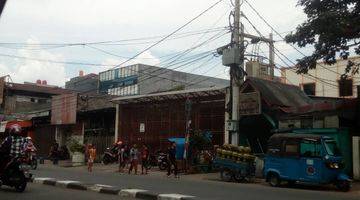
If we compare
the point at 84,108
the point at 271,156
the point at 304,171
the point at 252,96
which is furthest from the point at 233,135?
the point at 84,108

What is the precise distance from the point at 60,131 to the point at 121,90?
105 feet

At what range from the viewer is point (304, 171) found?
2041 cm

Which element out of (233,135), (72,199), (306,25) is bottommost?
(72,199)

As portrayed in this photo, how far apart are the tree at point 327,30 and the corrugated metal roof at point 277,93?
6.34 metres

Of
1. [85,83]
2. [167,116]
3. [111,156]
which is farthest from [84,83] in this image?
[167,116]

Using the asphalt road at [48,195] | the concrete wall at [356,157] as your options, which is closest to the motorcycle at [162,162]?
the concrete wall at [356,157]

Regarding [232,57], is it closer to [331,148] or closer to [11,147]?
[331,148]

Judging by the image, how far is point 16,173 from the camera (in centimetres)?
1482

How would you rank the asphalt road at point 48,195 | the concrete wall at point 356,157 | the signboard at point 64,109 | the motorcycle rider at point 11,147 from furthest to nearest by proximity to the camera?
the signboard at point 64,109
the concrete wall at point 356,157
the motorcycle rider at point 11,147
the asphalt road at point 48,195

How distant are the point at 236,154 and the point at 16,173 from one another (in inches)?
436

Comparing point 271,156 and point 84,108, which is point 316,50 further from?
point 84,108

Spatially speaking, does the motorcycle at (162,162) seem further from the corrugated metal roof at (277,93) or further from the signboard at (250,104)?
the corrugated metal roof at (277,93)

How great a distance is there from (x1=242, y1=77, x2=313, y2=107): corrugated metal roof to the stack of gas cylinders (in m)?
4.43

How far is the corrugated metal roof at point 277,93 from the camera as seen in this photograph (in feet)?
91.1
